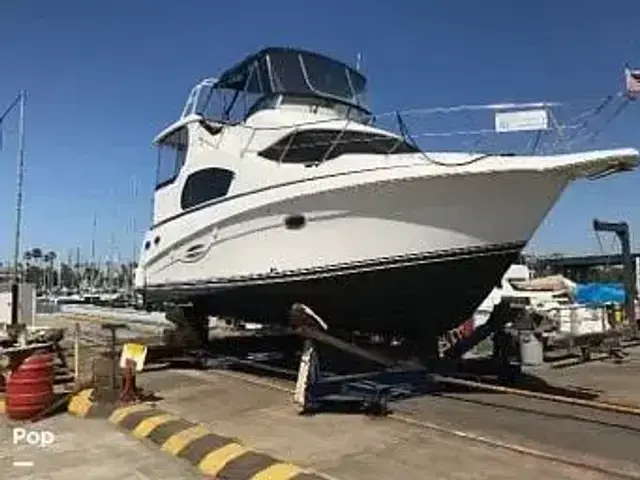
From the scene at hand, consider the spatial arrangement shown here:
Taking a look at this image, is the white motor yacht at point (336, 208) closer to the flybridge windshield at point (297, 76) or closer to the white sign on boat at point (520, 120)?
the flybridge windshield at point (297, 76)

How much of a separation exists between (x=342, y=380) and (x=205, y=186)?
4799mm

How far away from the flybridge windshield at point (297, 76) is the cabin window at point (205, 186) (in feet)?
5.48

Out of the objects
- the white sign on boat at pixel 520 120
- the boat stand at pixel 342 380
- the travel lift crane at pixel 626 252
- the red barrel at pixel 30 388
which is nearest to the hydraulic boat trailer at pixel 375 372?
the boat stand at pixel 342 380

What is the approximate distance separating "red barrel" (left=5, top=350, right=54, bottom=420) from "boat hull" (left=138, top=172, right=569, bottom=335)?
11.0 ft

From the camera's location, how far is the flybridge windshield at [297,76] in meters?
13.0

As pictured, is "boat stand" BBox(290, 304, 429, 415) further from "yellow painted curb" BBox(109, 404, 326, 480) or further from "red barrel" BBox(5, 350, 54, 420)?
"red barrel" BBox(5, 350, 54, 420)

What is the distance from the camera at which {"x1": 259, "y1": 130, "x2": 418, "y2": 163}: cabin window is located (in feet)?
35.9

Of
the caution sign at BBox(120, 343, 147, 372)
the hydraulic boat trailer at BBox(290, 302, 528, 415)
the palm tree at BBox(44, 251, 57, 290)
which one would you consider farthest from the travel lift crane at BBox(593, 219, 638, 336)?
the palm tree at BBox(44, 251, 57, 290)

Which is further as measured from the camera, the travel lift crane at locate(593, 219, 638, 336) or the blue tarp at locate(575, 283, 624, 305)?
the blue tarp at locate(575, 283, 624, 305)

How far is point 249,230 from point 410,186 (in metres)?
2.87

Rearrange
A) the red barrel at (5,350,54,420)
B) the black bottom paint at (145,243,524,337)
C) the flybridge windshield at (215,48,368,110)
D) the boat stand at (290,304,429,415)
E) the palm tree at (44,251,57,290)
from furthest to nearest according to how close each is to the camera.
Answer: the palm tree at (44,251,57,290) < the flybridge windshield at (215,48,368,110) < the black bottom paint at (145,243,524,337) < the red barrel at (5,350,54,420) < the boat stand at (290,304,429,415)

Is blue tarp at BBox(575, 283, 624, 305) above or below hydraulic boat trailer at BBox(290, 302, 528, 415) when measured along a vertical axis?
above

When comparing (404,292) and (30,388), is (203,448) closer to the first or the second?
(30,388)

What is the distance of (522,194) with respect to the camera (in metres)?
9.75
